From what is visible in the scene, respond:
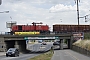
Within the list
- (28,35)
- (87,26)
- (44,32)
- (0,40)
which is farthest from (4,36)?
(87,26)

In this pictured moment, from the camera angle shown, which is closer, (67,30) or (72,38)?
(72,38)

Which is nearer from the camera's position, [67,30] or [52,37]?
[52,37]

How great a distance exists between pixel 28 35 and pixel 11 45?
1117 centimetres

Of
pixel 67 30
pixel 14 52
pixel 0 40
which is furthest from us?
pixel 67 30

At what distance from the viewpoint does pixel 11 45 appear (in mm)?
82062

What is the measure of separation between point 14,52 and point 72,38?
1349 inches

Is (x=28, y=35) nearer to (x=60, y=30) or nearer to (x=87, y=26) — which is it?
(x=60, y=30)

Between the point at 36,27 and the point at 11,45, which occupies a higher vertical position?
the point at 36,27

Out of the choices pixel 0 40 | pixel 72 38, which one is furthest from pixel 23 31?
pixel 72 38

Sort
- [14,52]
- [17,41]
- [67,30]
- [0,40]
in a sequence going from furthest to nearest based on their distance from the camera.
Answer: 1. [67,30]
2. [17,41]
3. [0,40]
4. [14,52]

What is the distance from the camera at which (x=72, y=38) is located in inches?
2948

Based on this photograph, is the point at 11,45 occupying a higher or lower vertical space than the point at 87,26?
lower

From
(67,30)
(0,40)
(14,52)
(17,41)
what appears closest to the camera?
(14,52)

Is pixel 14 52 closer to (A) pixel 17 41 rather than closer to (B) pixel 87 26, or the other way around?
(A) pixel 17 41
